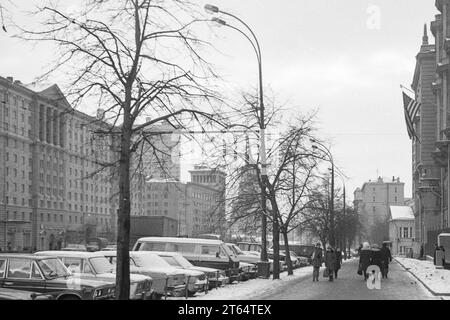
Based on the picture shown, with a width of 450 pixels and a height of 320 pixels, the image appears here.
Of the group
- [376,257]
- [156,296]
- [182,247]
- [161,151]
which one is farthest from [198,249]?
[161,151]

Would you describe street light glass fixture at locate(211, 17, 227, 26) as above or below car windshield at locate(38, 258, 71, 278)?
above

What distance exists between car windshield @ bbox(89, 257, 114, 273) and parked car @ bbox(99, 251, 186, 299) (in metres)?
1.71

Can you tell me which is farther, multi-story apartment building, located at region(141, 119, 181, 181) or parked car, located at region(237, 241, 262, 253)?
parked car, located at region(237, 241, 262, 253)

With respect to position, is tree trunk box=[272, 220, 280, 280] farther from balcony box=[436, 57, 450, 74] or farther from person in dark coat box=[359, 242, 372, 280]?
balcony box=[436, 57, 450, 74]

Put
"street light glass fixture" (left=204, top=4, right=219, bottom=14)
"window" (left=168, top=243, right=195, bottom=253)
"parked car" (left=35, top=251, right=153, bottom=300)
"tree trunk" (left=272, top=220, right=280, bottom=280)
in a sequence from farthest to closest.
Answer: "tree trunk" (left=272, top=220, right=280, bottom=280)
"window" (left=168, top=243, right=195, bottom=253)
"parked car" (left=35, top=251, right=153, bottom=300)
"street light glass fixture" (left=204, top=4, right=219, bottom=14)

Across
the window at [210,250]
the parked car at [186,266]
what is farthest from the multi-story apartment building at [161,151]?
the window at [210,250]

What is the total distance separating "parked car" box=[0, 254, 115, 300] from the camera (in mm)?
14414

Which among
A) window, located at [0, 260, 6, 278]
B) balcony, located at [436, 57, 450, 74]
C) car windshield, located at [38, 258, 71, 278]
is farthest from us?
balcony, located at [436, 57, 450, 74]

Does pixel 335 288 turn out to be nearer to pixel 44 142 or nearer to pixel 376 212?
pixel 44 142

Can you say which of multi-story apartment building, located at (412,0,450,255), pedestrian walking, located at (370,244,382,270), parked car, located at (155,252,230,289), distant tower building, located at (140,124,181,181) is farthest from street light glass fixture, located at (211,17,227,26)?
multi-story apartment building, located at (412,0,450,255)

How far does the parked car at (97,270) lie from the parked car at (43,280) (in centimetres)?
135

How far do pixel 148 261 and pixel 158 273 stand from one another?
1209mm

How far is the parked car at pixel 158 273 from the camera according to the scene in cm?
1969
